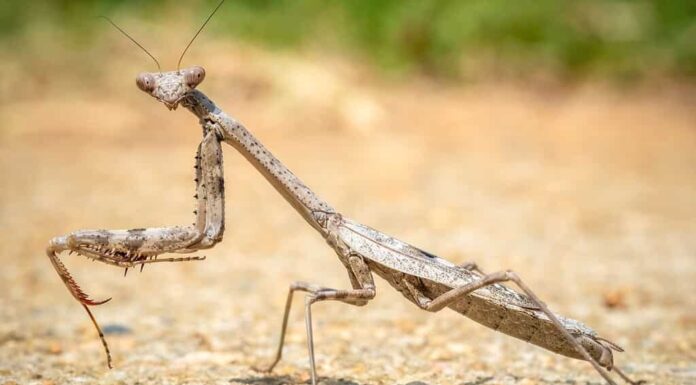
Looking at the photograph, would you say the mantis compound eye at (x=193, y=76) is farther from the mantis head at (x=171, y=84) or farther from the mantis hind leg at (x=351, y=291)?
the mantis hind leg at (x=351, y=291)

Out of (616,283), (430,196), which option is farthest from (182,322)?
(430,196)

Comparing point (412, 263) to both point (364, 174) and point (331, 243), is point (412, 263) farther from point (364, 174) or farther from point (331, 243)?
point (364, 174)

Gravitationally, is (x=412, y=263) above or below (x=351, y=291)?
above

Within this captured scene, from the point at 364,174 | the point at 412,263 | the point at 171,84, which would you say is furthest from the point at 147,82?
the point at 364,174

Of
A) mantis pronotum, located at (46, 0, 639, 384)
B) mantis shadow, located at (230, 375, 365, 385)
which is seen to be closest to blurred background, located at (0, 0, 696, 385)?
mantis shadow, located at (230, 375, 365, 385)

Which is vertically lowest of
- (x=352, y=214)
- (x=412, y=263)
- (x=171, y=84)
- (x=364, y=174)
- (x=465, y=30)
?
(x=412, y=263)

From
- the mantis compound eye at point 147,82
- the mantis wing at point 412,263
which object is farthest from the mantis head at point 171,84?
the mantis wing at point 412,263
